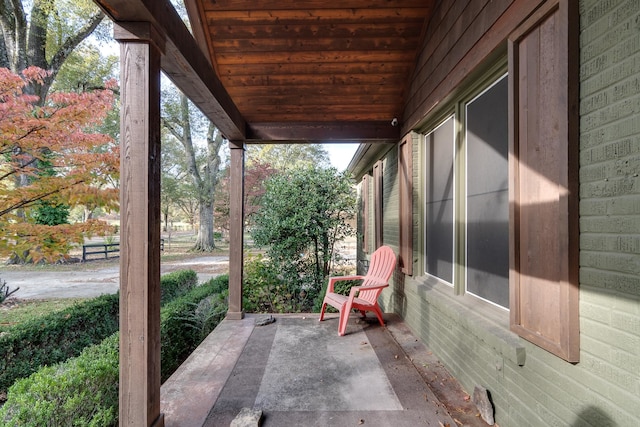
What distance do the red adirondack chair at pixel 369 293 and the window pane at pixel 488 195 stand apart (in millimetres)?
1261

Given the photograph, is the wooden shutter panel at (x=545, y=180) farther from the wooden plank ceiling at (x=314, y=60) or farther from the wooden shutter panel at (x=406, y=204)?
the wooden shutter panel at (x=406, y=204)

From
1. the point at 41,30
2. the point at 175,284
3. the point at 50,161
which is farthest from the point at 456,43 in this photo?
the point at 41,30

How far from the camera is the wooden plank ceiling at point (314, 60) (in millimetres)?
2955

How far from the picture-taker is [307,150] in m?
23.7

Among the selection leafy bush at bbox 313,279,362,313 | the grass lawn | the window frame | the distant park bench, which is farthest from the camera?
the distant park bench

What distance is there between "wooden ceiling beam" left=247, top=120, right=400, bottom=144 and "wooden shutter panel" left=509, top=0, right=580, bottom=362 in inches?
92.0

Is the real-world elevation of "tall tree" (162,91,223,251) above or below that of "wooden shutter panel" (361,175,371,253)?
above

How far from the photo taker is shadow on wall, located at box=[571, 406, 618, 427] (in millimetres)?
1191

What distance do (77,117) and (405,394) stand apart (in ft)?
13.8

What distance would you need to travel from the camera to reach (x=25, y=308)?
5.85 m

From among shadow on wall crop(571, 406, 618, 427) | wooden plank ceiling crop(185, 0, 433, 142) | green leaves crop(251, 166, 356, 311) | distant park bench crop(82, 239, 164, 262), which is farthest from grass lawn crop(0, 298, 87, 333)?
distant park bench crop(82, 239, 164, 262)

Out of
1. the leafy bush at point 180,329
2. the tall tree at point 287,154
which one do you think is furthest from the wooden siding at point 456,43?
the tall tree at point 287,154

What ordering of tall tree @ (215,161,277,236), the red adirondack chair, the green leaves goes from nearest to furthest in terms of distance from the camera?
1. the red adirondack chair
2. the green leaves
3. tall tree @ (215,161,277,236)

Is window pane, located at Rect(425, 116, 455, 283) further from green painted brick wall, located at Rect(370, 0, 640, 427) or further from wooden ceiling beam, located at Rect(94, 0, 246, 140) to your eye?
wooden ceiling beam, located at Rect(94, 0, 246, 140)
